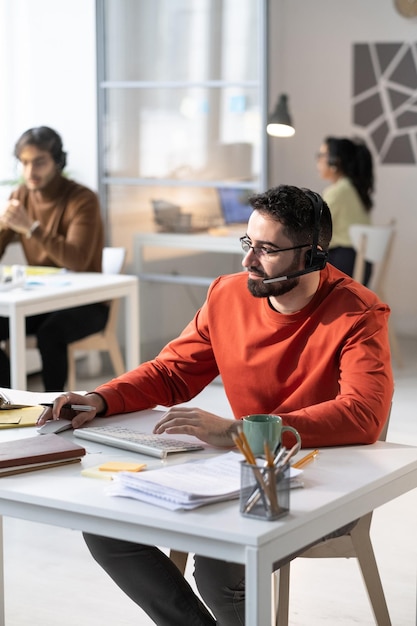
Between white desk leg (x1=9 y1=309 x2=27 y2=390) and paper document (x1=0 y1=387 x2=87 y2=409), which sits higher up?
paper document (x1=0 y1=387 x2=87 y2=409)

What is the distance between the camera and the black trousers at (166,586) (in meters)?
2.09

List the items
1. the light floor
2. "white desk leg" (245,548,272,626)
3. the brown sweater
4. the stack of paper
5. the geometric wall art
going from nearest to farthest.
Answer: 1. "white desk leg" (245,548,272,626)
2. the stack of paper
3. the light floor
4. the brown sweater
5. the geometric wall art

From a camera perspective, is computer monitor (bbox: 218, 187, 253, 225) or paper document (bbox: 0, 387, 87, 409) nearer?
paper document (bbox: 0, 387, 87, 409)

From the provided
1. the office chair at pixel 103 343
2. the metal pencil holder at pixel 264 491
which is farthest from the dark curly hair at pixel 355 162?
the metal pencil holder at pixel 264 491

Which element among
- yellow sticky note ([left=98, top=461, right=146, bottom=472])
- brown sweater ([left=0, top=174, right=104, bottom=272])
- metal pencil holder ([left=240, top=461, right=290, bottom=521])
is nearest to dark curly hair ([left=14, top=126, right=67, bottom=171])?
brown sweater ([left=0, top=174, right=104, bottom=272])

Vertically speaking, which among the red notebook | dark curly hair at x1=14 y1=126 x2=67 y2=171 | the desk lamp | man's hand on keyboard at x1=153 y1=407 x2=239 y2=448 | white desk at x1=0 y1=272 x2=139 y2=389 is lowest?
white desk at x1=0 y1=272 x2=139 y2=389

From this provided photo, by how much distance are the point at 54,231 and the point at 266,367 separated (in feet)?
8.82

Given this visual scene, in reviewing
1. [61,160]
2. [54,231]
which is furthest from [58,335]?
[61,160]

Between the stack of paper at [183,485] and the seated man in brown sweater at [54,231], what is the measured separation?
2786 mm

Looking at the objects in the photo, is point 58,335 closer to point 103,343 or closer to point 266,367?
point 103,343

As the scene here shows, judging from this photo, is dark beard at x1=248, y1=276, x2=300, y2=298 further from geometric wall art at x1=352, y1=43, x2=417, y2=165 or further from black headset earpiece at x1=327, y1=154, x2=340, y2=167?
geometric wall art at x1=352, y1=43, x2=417, y2=165

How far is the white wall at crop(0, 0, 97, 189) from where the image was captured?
19.7 ft

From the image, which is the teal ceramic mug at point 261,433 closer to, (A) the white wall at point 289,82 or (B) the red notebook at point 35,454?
(B) the red notebook at point 35,454

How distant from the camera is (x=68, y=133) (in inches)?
240
